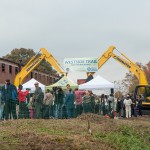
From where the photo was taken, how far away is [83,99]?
2527 cm

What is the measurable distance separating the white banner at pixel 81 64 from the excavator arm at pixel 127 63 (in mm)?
932

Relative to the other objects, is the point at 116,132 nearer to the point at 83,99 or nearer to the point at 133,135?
the point at 133,135

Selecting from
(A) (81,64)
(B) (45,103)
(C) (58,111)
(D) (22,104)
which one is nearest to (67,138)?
(D) (22,104)

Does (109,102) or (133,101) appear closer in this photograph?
(109,102)

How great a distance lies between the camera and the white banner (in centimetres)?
4006

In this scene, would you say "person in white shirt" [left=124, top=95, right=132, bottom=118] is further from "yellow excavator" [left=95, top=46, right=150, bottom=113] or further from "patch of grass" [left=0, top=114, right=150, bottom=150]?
"patch of grass" [left=0, top=114, right=150, bottom=150]

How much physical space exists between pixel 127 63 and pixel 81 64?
163 inches

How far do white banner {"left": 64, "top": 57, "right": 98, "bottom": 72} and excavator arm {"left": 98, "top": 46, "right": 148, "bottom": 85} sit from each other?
3.06 feet

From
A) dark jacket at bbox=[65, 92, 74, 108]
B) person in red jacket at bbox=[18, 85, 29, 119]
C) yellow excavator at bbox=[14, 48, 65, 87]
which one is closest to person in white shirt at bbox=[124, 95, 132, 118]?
dark jacket at bbox=[65, 92, 74, 108]

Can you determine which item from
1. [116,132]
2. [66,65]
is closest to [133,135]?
[116,132]

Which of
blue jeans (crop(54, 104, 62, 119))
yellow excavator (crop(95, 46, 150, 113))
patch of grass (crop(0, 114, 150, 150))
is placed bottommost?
patch of grass (crop(0, 114, 150, 150))

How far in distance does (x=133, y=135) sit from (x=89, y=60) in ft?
85.2

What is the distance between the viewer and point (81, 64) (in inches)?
1593

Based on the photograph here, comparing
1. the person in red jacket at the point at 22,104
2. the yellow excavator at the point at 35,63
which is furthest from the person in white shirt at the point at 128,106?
the yellow excavator at the point at 35,63
